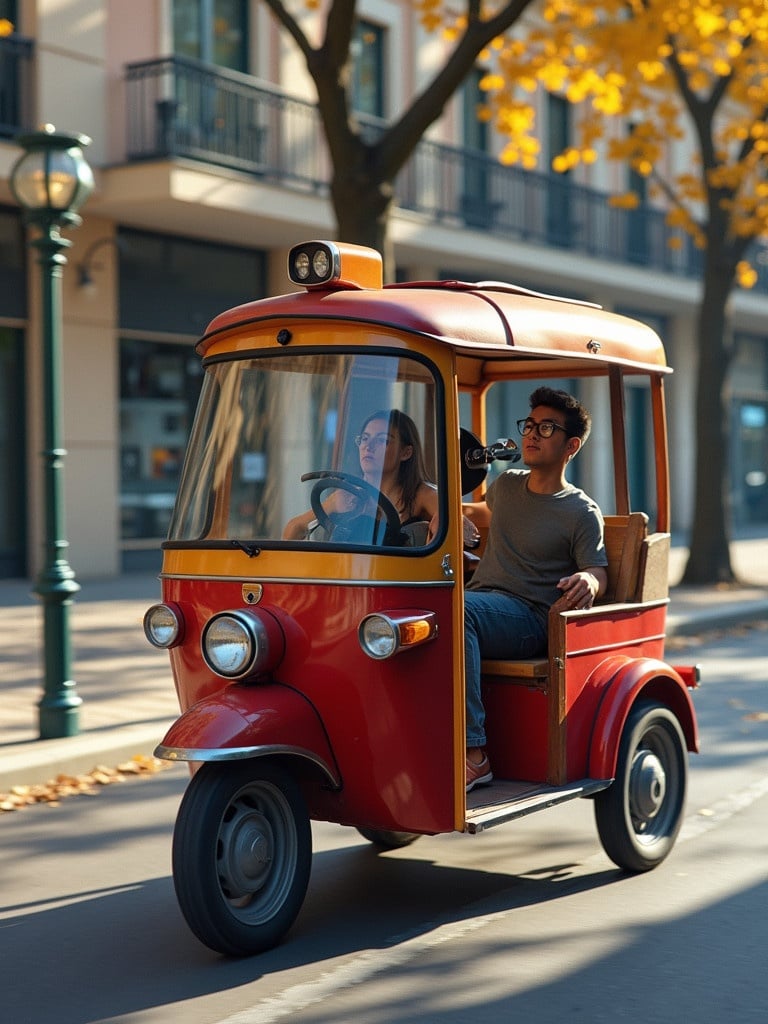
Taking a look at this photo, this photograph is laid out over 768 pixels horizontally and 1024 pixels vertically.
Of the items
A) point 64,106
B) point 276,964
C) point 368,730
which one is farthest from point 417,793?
point 64,106

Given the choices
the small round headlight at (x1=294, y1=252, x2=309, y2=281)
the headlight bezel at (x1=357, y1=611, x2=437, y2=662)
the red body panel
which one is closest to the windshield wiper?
the red body panel

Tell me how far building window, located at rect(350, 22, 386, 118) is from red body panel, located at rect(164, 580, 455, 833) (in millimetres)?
17574

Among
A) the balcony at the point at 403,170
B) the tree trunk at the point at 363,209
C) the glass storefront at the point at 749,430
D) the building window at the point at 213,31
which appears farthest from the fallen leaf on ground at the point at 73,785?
the glass storefront at the point at 749,430

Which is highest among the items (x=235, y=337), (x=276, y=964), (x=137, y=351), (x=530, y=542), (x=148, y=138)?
(x=148, y=138)

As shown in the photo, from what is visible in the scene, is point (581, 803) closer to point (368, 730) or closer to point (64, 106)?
point (368, 730)

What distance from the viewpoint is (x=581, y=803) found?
6.80 meters

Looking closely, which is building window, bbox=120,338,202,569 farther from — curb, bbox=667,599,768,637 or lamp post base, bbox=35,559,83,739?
lamp post base, bbox=35,559,83,739

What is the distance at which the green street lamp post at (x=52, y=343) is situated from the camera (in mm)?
8047

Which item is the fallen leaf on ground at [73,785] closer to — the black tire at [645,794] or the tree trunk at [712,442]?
the black tire at [645,794]

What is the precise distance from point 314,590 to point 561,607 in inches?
42.4

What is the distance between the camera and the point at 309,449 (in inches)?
200

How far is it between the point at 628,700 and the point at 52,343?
4.11 m

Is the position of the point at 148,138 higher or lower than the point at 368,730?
higher

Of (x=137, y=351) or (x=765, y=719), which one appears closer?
(x=765, y=719)
